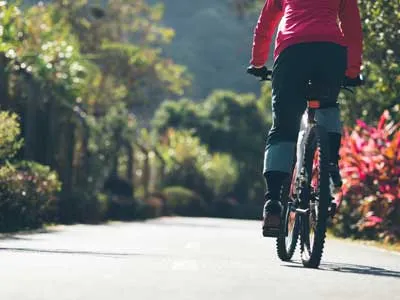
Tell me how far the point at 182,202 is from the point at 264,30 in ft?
127

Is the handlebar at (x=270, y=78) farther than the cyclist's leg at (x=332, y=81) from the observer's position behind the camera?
Yes

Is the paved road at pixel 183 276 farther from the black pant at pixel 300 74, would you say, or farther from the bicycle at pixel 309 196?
the black pant at pixel 300 74

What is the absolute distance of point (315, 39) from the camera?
26.1ft

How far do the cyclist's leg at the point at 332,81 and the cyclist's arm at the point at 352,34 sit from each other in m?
0.13

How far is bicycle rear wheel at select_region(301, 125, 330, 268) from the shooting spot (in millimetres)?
7574

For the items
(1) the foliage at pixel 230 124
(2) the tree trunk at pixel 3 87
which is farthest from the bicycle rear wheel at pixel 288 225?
(1) the foliage at pixel 230 124

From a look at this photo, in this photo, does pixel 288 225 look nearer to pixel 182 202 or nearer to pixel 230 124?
pixel 182 202

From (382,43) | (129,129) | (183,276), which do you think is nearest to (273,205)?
(183,276)

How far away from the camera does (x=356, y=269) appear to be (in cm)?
779

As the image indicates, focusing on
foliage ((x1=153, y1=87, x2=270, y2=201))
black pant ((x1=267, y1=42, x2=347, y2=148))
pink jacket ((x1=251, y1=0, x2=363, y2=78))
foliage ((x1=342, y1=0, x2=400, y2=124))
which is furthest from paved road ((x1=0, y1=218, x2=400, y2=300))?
foliage ((x1=153, y1=87, x2=270, y2=201))

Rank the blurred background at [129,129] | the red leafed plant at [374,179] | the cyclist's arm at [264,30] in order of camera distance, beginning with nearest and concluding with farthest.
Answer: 1. the cyclist's arm at [264,30]
2. the red leafed plant at [374,179]
3. the blurred background at [129,129]

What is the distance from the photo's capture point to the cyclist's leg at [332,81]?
787 centimetres

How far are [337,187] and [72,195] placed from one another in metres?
16.6

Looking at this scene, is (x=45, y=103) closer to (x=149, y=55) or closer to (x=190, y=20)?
(x=149, y=55)
